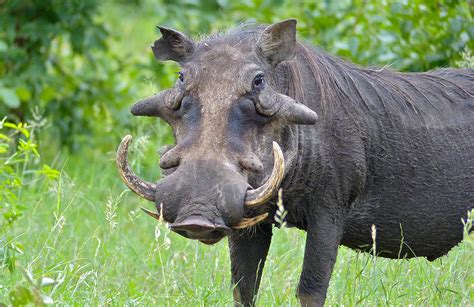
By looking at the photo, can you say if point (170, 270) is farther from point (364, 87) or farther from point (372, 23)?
point (372, 23)

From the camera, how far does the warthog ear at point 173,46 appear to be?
4.15 meters

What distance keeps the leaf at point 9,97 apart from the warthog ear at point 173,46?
260 centimetres

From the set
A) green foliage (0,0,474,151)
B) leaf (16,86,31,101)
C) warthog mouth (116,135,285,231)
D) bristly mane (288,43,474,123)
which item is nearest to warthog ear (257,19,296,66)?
bristly mane (288,43,474,123)

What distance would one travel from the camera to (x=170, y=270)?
504cm

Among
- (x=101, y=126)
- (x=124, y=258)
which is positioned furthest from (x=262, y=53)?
(x=101, y=126)

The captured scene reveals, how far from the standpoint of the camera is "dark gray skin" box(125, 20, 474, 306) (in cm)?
368

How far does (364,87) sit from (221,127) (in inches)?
37.8

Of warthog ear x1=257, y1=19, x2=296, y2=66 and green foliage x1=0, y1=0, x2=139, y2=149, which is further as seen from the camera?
green foliage x1=0, y1=0, x2=139, y2=149

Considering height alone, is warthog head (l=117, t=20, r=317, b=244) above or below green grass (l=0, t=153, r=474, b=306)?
above

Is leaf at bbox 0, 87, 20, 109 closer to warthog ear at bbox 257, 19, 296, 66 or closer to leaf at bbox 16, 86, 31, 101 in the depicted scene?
leaf at bbox 16, 86, 31, 101

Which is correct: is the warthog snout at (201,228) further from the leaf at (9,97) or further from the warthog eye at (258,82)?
the leaf at (9,97)

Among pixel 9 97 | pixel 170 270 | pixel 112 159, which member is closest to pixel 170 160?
pixel 170 270

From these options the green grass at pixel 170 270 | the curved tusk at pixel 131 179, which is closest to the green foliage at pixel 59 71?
the green grass at pixel 170 270

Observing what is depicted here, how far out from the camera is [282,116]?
154 inches
